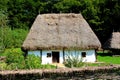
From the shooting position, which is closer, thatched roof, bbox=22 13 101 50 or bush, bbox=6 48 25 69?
bush, bbox=6 48 25 69

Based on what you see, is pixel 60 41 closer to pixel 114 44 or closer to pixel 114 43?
pixel 114 44

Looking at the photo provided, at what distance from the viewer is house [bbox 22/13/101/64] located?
32031 mm

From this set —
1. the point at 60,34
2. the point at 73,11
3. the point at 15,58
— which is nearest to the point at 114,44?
the point at 60,34

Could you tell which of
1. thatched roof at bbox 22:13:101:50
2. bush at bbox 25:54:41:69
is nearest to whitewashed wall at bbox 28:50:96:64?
thatched roof at bbox 22:13:101:50

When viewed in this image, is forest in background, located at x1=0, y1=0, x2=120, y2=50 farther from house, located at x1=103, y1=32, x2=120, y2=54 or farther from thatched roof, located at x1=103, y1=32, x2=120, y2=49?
house, located at x1=103, y1=32, x2=120, y2=54

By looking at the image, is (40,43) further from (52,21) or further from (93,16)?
(93,16)

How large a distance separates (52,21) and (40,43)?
3876mm

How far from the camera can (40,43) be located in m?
32.1

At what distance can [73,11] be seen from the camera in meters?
55.1

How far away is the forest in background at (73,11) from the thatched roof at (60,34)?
10.0 m

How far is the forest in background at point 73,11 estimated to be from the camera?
51344 millimetres

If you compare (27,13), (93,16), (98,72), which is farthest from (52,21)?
(27,13)

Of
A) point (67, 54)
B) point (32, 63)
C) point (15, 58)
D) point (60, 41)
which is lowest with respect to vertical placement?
point (67, 54)

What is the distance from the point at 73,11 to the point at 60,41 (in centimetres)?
2321
